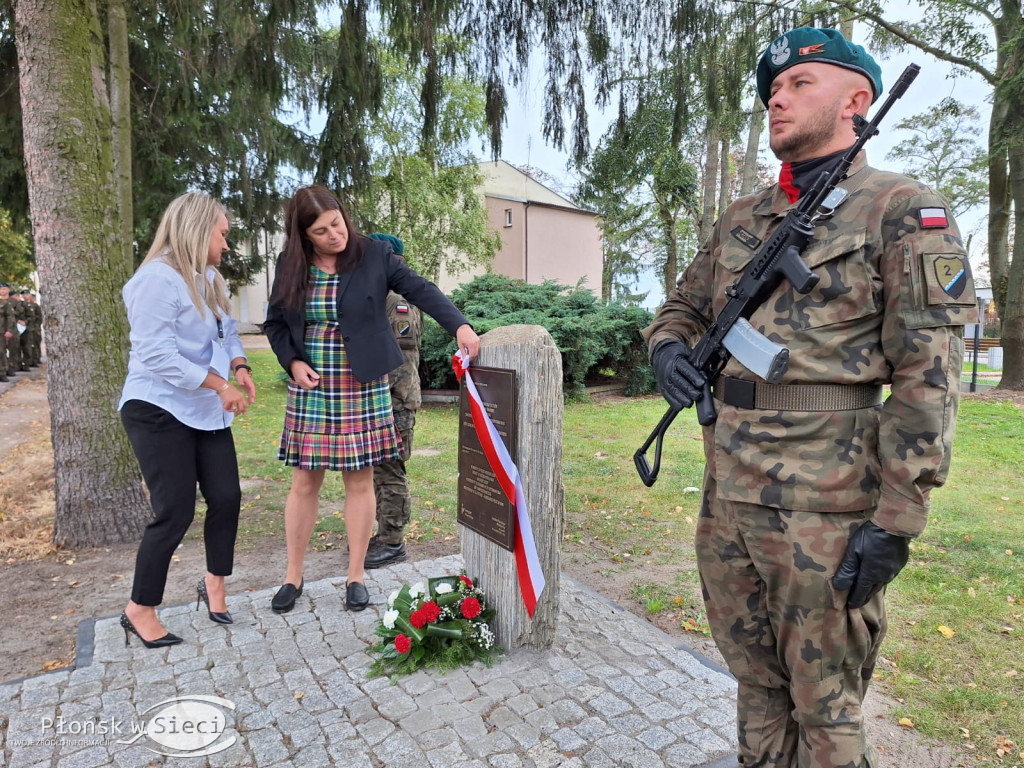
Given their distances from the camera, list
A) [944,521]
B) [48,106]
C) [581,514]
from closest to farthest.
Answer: [48,106], [944,521], [581,514]

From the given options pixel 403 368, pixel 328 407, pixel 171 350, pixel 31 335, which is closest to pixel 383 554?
pixel 403 368

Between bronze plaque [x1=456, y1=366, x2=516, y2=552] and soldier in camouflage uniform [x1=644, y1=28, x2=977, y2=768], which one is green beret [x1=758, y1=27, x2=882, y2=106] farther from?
bronze plaque [x1=456, y1=366, x2=516, y2=552]

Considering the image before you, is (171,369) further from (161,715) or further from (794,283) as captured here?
(794,283)

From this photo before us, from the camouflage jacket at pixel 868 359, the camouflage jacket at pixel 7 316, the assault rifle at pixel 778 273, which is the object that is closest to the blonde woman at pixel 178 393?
the assault rifle at pixel 778 273

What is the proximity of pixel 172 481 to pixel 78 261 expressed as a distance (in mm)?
2263

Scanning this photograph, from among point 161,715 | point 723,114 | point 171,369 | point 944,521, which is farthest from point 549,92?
point 944,521

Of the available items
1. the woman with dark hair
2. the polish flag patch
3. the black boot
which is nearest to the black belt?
the polish flag patch

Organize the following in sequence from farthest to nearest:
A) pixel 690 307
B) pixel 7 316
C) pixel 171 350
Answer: pixel 7 316, pixel 171 350, pixel 690 307

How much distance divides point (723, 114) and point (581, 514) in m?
3.20

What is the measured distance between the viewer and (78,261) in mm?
→ 4344

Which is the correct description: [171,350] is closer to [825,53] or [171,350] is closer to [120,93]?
[825,53]

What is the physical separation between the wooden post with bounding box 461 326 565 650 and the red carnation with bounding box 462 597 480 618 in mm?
140

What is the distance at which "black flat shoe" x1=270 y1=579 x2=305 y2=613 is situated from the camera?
349 cm

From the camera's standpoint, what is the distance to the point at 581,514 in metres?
5.52
